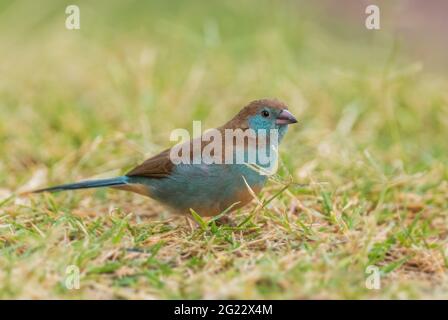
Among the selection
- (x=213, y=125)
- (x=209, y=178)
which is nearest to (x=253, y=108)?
(x=209, y=178)

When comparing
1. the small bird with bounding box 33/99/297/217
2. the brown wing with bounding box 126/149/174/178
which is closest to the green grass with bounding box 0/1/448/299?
the small bird with bounding box 33/99/297/217

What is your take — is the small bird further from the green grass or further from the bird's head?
the green grass

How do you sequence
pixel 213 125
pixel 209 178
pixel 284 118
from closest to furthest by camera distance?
pixel 209 178 → pixel 284 118 → pixel 213 125

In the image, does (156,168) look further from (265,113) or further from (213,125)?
(213,125)

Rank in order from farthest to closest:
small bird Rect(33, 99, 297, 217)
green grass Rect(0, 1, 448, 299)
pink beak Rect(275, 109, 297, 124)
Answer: pink beak Rect(275, 109, 297, 124) < small bird Rect(33, 99, 297, 217) < green grass Rect(0, 1, 448, 299)

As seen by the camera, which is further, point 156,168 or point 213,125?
point 213,125

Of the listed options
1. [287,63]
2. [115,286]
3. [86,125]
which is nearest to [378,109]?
[287,63]

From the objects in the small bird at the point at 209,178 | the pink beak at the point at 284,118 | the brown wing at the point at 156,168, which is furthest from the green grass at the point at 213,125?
the pink beak at the point at 284,118
